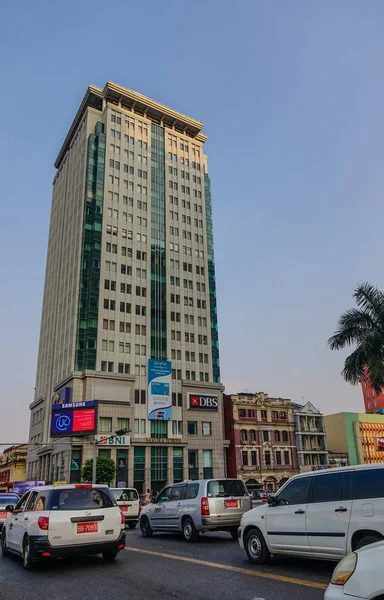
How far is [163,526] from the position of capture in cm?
1525

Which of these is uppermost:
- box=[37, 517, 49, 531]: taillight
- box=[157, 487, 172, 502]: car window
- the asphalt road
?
box=[157, 487, 172, 502]: car window

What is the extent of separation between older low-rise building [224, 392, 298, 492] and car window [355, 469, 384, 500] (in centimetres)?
6071

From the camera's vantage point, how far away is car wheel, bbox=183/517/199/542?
44.8ft

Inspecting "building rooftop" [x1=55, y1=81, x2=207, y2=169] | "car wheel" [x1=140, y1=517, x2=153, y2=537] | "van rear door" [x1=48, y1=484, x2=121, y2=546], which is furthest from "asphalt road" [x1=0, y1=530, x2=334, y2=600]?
"building rooftop" [x1=55, y1=81, x2=207, y2=169]

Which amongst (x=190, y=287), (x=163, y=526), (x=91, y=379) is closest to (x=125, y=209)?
(x=190, y=287)

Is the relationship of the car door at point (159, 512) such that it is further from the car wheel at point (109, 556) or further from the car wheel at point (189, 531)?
the car wheel at point (109, 556)

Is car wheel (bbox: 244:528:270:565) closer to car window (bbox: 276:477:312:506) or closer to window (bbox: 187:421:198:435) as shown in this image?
car window (bbox: 276:477:312:506)

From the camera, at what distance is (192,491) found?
14.4 metres

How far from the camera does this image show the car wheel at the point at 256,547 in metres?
9.33

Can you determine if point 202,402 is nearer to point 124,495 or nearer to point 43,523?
point 124,495

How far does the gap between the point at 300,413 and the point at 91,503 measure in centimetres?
6700

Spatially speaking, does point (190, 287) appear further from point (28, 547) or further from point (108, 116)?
point (28, 547)

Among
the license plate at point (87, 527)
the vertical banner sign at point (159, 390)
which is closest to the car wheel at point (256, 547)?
the license plate at point (87, 527)

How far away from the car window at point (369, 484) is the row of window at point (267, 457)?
61756 millimetres
